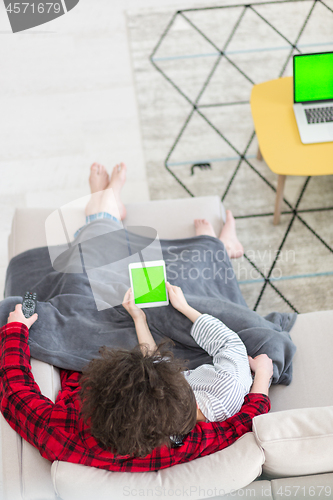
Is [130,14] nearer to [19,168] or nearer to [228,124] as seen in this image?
[228,124]

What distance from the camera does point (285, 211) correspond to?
2332 millimetres

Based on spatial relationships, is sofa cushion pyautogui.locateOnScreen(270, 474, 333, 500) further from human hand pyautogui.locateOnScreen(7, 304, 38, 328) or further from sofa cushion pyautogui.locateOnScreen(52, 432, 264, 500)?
human hand pyautogui.locateOnScreen(7, 304, 38, 328)

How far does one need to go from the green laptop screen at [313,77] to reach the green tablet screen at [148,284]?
1.12 meters

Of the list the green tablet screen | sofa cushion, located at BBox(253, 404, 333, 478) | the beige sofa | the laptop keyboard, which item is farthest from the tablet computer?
the laptop keyboard

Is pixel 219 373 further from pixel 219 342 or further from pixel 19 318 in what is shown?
pixel 19 318

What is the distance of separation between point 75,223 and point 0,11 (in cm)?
201

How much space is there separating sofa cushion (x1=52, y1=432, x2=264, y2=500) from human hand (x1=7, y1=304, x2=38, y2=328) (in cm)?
44

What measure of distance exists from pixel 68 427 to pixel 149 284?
20.7 inches

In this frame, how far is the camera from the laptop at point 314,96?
6.61 feet

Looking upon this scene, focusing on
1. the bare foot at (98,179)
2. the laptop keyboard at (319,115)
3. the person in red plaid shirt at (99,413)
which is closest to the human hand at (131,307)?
the person in red plaid shirt at (99,413)

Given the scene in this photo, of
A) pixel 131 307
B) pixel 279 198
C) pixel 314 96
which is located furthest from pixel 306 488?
pixel 314 96

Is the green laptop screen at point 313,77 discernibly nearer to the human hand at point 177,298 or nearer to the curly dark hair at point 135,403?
the human hand at point 177,298

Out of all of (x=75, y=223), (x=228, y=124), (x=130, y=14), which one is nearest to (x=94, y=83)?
(x=130, y=14)

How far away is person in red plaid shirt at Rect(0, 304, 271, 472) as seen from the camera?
112 cm
